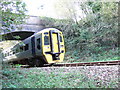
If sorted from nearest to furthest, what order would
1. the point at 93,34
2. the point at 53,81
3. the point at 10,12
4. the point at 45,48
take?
1. the point at 53,81
2. the point at 10,12
3. the point at 45,48
4. the point at 93,34

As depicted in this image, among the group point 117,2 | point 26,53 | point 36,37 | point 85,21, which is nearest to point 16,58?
point 26,53

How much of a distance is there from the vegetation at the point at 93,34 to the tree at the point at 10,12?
7.13 m

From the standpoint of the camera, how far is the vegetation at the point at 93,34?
35.2 ft

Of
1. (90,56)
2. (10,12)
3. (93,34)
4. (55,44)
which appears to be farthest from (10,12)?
(93,34)

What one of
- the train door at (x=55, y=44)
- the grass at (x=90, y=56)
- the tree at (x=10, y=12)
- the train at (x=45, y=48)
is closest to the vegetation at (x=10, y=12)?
the tree at (x=10, y=12)

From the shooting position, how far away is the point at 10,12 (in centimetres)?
415

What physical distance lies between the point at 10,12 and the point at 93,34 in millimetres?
9353

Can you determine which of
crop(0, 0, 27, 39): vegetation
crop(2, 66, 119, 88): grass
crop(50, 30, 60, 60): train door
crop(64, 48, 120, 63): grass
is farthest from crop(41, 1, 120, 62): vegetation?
crop(0, 0, 27, 39): vegetation

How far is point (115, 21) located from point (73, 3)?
428 cm

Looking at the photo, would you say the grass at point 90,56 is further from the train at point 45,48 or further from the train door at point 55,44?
the train door at point 55,44

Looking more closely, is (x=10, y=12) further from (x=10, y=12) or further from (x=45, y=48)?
(x=45, y=48)

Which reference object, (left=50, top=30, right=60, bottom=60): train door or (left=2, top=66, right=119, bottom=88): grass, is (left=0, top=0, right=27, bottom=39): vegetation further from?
(left=50, top=30, right=60, bottom=60): train door

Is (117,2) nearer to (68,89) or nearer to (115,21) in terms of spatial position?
(115,21)

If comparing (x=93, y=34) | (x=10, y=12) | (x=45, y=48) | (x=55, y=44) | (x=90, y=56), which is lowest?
(x=90, y=56)
